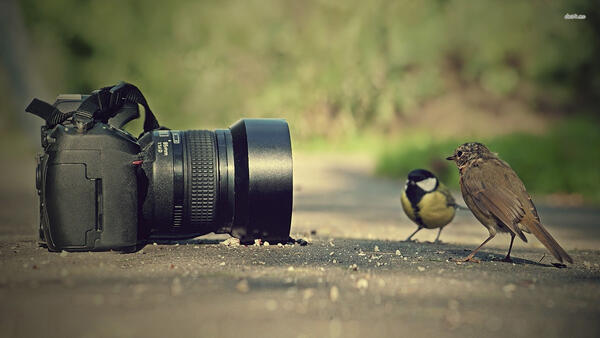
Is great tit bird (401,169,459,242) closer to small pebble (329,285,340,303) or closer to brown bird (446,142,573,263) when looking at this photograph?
brown bird (446,142,573,263)

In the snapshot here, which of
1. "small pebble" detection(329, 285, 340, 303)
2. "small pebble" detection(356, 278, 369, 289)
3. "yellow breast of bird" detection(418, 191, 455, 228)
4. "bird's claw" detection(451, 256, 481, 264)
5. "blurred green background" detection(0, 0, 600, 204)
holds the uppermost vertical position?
"blurred green background" detection(0, 0, 600, 204)

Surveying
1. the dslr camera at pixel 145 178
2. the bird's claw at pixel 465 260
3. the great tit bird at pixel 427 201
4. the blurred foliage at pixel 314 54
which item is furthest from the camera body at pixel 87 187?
the blurred foliage at pixel 314 54

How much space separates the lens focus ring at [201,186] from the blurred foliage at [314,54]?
1661cm

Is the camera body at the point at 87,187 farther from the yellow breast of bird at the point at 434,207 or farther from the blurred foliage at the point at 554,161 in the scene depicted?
the blurred foliage at the point at 554,161

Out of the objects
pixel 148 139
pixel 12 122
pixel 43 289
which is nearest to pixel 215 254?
pixel 148 139

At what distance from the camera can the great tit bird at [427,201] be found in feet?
17.5

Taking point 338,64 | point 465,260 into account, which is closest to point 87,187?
point 465,260

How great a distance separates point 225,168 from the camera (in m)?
3.96

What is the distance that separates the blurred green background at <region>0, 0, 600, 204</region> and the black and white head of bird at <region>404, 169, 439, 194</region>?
686 cm

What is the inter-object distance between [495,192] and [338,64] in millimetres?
18418

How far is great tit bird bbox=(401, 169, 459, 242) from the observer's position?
17.5ft

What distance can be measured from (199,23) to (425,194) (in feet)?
71.1

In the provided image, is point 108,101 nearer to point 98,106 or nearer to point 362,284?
point 98,106

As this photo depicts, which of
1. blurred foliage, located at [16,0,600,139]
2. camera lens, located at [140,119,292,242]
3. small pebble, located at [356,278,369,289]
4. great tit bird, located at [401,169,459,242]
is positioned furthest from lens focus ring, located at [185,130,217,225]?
blurred foliage, located at [16,0,600,139]
